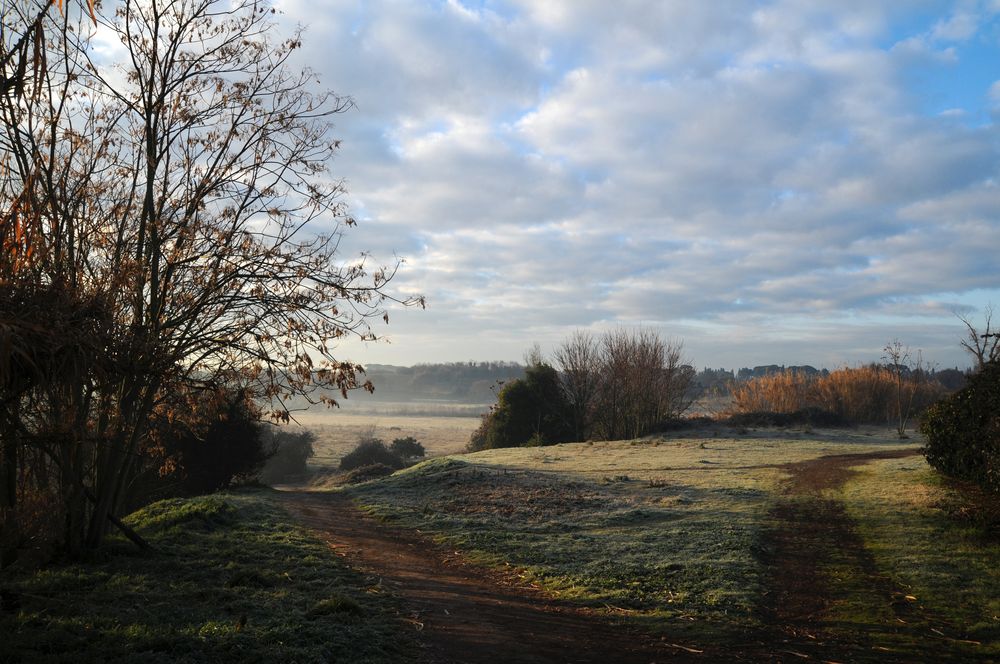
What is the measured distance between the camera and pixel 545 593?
8.26m

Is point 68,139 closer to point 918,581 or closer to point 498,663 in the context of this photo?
point 498,663

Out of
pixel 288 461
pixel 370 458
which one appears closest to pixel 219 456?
pixel 370 458

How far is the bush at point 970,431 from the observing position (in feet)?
36.3

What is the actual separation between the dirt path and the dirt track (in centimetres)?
1

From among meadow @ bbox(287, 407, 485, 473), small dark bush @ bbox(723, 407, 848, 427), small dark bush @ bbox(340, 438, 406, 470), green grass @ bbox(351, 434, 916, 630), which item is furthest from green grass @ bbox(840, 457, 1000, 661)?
meadow @ bbox(287, 407, 485, 473)

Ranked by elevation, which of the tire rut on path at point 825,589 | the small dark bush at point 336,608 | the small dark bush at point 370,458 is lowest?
the small dark bush at point 370,458

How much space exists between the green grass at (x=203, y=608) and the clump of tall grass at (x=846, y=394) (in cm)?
3196

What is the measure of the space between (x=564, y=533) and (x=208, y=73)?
381 inches

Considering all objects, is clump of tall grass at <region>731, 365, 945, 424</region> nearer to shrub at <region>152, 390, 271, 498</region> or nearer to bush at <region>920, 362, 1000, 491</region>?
bush at <region>920, 362, 1000, 491</region>

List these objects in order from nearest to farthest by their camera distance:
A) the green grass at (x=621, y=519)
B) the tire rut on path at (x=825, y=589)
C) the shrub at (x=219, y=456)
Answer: the tire rut on path at (x=825, y=589), the green grass at (x=621, y=519), the shrub at (x=219, y=456)

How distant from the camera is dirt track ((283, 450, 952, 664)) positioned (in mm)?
6145

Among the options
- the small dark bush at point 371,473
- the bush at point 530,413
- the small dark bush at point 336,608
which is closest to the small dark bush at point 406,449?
the bush at point 530,413

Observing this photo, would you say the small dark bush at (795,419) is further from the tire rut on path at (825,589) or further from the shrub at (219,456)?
the shrub at (219,456)

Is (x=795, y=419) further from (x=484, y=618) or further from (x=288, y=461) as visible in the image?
(x=288, y=461)
